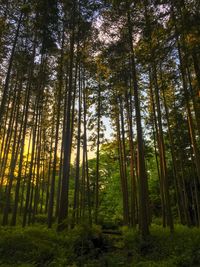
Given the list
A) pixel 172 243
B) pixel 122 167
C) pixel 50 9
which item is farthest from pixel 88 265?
A: pixel 50 9

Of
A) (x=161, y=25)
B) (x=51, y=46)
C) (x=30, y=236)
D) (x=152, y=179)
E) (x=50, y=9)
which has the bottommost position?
(x=30, y=236)

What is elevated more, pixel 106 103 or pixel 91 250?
pixel 106 103

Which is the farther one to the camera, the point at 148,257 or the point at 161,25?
the point at 161,25

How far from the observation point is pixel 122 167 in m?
14.0

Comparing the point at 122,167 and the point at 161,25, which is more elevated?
the point at 161,25

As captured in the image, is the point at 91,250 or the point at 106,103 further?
the point at 106,103

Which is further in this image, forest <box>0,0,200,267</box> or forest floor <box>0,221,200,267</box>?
forest <box>0,0,200,267</box>

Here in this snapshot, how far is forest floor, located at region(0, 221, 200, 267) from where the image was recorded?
566 cm

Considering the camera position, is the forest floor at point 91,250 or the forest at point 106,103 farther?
the forest at point 106,103

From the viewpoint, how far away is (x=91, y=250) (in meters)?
6.42

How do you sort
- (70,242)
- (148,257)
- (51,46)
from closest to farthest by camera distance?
(148,257) < (70,242) < (51,46)

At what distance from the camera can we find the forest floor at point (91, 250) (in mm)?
5660

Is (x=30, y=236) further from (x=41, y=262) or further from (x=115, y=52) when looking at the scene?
(x=115, y=52)

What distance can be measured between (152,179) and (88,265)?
645 inches
